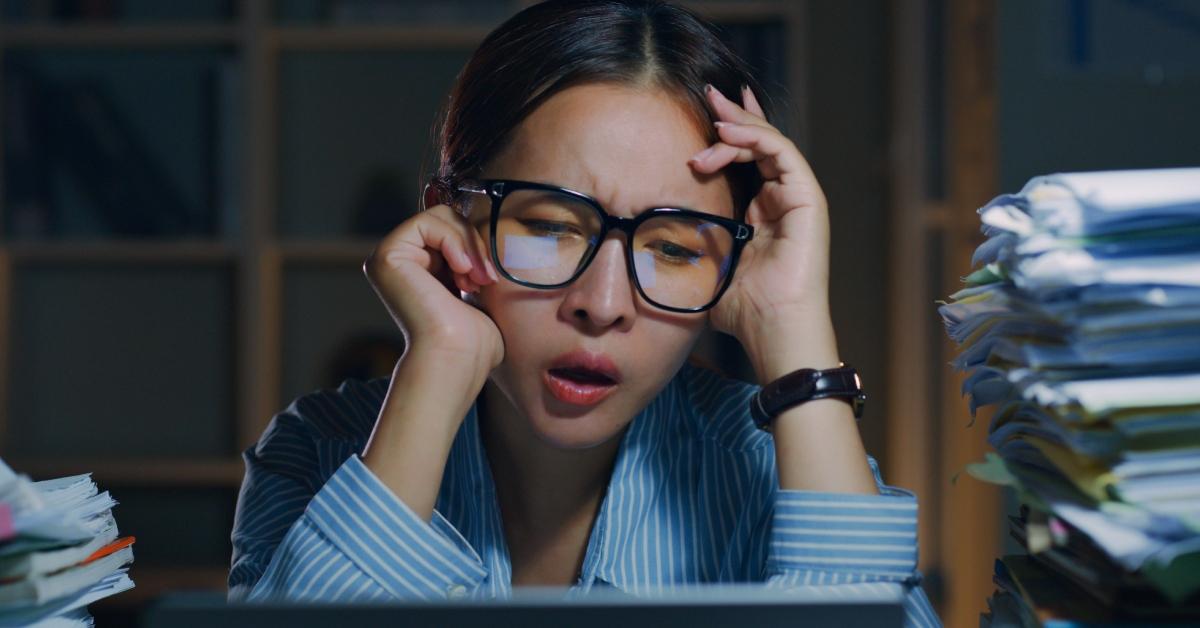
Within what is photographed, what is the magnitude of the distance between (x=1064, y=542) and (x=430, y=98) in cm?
258

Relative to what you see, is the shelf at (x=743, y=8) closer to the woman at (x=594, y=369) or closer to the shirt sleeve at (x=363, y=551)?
the woman at (x=594, y=369)

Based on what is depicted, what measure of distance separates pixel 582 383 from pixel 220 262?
7.56 ft

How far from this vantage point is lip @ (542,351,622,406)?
3.12ft

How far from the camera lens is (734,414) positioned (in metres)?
1.15

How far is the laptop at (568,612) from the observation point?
50 cm

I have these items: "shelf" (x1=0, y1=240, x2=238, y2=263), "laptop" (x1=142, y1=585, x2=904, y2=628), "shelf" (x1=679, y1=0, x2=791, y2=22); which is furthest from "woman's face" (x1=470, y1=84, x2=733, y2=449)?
"shelf" (x1=0, y1=240, x2=238, y2=263)

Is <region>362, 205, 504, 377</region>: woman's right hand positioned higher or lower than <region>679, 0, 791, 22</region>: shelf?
lower

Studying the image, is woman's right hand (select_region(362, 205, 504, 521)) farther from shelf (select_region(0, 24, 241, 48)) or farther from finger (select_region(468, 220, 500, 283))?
shelf (select_region(0, 24, 241, 48))

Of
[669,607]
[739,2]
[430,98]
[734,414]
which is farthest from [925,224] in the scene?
[669,607]

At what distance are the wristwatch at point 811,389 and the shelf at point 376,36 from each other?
2126mm

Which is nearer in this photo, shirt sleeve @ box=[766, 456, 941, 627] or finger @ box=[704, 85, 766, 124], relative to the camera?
shirt sleeve @ box=[766, 456, 941, 627]

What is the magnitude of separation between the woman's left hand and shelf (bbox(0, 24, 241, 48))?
224 centimetres

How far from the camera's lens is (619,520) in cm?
109

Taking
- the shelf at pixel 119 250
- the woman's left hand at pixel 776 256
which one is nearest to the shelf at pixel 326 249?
the shelf at pixel 119 250
